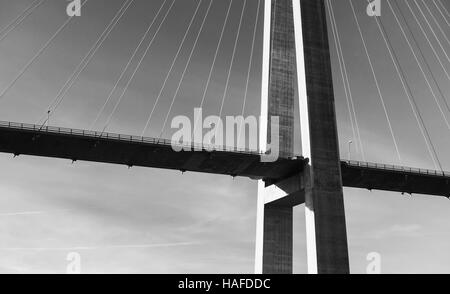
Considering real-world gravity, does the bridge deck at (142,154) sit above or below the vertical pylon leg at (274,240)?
above

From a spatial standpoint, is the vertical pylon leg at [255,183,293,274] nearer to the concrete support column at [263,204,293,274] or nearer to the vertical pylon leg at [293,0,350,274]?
the concrete support column at [263,204,293,274]

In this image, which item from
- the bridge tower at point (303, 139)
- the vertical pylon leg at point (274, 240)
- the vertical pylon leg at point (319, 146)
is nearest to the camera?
the vertical pylon leg at point (319, 146)

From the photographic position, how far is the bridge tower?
1688 inches

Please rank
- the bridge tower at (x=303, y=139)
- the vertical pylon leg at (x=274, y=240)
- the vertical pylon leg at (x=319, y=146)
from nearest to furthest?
1. the vertical pylon leg at (x=319, y=146)
2. the bridge tower at (x=303, y=139)
3. the vertical pylon leg at (x=274, y=240)

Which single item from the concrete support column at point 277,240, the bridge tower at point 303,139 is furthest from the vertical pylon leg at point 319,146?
the concrete support column at point 277,240

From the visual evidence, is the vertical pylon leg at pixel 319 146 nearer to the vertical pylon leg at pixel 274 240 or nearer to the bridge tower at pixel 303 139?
the bridge tower at pixel 303 139

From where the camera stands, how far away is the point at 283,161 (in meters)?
45.1

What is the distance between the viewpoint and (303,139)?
44844 mm

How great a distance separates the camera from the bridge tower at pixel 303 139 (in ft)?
141

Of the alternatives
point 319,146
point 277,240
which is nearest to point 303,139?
point 319,146

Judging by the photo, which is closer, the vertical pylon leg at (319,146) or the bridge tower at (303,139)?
the vertical pylon leg at (319,146)

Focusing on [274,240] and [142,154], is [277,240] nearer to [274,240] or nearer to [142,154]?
[274,240]

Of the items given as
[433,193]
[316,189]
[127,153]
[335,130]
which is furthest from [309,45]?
[433,193]
